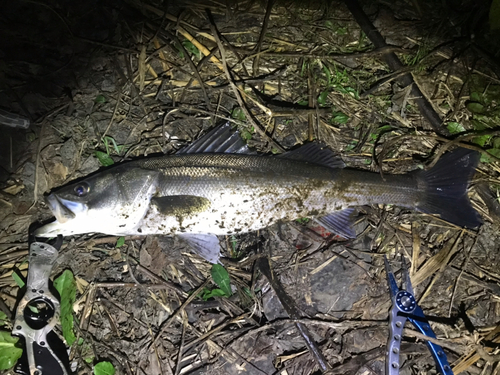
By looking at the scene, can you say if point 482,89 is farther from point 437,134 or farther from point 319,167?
point 319,167

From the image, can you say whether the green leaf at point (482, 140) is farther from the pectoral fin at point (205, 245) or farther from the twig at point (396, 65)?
the pectoral fin at point (205, 245)

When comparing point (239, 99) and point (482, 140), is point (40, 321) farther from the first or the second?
point (482, 140)

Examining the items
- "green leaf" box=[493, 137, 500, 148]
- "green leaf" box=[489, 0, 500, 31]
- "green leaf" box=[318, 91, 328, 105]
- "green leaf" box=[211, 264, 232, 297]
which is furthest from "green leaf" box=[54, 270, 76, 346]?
"green leaf" box=[489, 0, 500, 31]

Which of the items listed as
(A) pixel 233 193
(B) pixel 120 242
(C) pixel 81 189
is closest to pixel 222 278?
(A) pixel 233 193

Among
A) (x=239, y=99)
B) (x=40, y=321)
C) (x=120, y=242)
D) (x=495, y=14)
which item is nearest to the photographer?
(x=40, y=321)

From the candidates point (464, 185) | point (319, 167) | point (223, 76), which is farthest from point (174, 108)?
point (464, 185)

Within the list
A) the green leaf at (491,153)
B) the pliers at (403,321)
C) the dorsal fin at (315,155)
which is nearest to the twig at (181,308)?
the dorsal fin at (315,155)

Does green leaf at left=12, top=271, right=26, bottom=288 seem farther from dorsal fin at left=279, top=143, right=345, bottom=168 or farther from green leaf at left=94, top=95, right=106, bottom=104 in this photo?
dorsal fin at left=279, top=143, right=345, bottom=168
